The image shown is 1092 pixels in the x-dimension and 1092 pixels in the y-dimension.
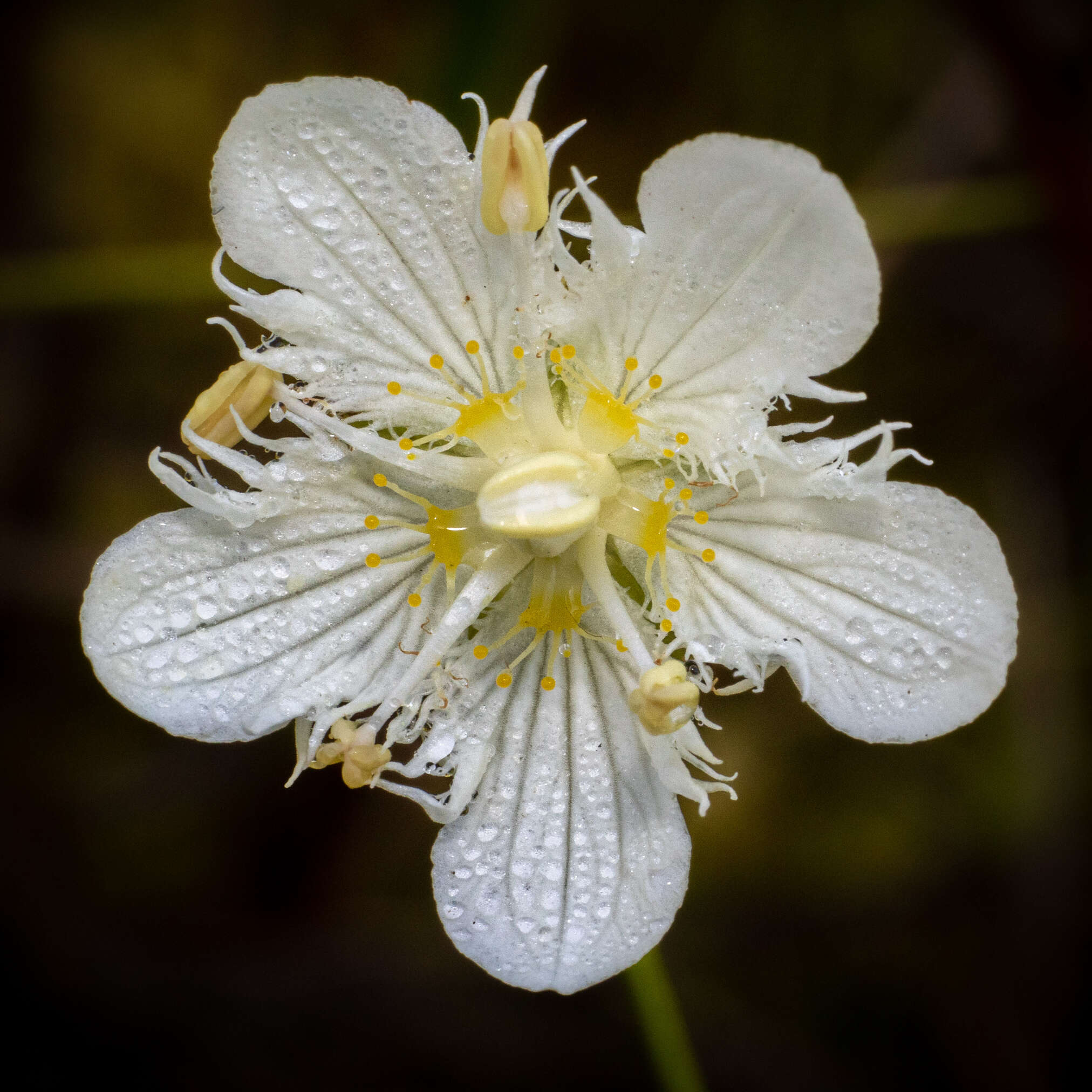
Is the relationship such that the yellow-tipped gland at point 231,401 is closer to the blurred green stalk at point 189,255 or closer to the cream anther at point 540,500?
the cream anther at point 540,500

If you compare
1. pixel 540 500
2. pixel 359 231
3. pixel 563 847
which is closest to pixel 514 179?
pixel 359 231

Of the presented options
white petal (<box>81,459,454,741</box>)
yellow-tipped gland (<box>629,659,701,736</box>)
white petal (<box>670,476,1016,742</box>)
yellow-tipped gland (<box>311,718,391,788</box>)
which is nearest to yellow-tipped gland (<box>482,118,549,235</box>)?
white petal (<box>81,459,454,741</box>)

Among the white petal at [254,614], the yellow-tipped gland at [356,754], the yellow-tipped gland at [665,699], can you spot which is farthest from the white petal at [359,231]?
the yellow-tipped gland at [665,699]

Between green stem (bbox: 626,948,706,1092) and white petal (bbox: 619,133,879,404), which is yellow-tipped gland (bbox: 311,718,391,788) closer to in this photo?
white petal (bbox: 619,133,879,404)

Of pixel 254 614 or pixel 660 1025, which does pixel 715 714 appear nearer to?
pixel 660 1025

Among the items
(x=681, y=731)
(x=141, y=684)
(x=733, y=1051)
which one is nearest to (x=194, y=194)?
(x=141, y=684)
